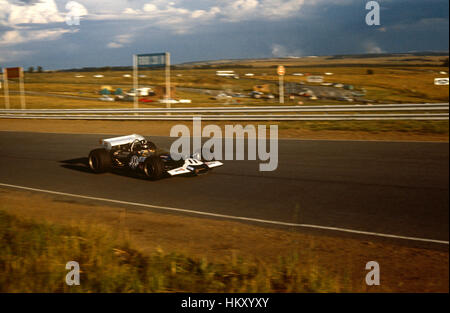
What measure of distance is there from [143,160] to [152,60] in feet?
48.6

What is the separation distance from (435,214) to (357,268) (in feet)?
8.83

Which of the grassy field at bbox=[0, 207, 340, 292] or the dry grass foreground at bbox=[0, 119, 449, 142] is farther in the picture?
the dry grass foreground at bbox=[0, 119, 449, 142]

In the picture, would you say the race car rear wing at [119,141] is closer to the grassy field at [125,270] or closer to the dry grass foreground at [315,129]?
the dry grass foreground at [315,129]

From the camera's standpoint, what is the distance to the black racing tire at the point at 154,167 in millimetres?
10203

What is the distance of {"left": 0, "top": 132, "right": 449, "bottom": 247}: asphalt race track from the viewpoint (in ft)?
20.4

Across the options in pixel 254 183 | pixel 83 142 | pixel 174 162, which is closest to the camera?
pixel 254 183

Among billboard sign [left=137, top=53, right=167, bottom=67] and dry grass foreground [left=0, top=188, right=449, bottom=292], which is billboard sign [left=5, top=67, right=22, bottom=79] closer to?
dry grass foreground [left=0, top=188, right=449, bottom=292]

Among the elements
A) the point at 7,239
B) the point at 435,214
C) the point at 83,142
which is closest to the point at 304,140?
the point at 435,214

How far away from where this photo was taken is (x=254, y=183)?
9.66 metres
